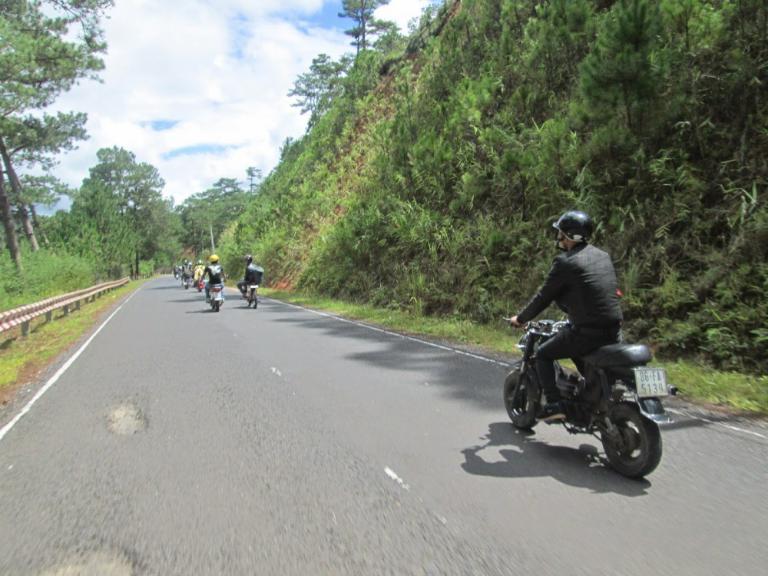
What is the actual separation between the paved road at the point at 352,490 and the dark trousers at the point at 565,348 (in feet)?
1.86

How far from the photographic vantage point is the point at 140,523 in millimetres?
3678

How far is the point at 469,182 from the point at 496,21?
902 cm

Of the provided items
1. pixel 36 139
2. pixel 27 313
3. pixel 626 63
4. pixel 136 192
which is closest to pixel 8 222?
pixel 36 139

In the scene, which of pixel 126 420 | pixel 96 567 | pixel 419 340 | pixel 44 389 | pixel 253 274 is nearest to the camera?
pixel 96 567

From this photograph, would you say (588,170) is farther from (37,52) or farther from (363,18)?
(363,18)

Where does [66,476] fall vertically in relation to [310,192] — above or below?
below

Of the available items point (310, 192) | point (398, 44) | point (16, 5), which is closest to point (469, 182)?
point (16, 5)

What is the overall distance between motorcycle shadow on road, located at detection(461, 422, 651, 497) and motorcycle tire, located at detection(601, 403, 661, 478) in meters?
0.09

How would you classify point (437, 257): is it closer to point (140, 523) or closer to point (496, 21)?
point (496, 21)

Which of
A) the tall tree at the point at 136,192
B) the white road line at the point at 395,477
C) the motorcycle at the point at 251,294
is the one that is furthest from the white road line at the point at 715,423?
the tall tree at the point at 136,192

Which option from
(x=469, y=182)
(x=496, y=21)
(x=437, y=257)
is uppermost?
(x=496, y=21)

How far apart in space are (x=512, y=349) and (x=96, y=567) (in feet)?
25.9

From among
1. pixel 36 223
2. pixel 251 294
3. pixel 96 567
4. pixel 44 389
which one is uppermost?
pixel 36 223

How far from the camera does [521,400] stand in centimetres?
544
